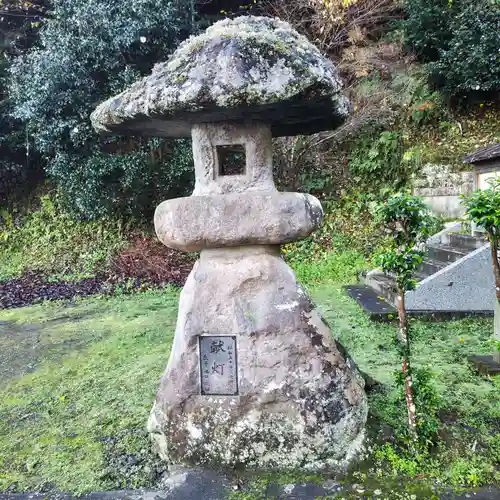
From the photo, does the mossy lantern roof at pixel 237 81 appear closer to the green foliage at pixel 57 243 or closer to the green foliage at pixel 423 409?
the green foliage at pixel 423 409

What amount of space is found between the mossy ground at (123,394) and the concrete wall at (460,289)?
1.41ft

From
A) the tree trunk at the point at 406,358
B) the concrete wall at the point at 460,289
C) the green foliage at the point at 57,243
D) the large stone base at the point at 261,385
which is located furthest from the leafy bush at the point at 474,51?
the large stone base at the point at 261,385

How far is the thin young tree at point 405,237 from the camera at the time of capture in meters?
2.68

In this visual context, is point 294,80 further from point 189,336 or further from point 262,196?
point 189,336

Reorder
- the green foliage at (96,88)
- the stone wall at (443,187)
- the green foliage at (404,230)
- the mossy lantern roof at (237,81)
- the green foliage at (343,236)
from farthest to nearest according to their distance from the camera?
the green foliage at (343,236) < the stone wall at (443,187) < the green foliage at (96,88) < the green foliage at (404,230) < the mossy lantern roof at (237,81)

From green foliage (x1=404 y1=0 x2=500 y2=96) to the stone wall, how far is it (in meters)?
2.05

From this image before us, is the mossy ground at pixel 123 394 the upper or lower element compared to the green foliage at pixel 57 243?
lower

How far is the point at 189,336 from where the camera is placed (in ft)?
9.70

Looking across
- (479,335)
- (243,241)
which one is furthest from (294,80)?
(479,335)

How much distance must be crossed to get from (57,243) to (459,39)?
11.5m

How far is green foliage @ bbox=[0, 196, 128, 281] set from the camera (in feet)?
36.4

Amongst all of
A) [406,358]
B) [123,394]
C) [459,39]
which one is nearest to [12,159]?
[123,394]

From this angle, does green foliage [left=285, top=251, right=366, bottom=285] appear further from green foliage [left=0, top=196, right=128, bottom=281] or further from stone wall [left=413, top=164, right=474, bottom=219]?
green foliage [left=0, top=196, right=128, bottom=281]

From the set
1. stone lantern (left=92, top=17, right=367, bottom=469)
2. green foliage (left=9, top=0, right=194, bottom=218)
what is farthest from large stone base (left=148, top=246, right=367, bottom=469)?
green foliage (left=9, top=0, right=194, bottom=218)
